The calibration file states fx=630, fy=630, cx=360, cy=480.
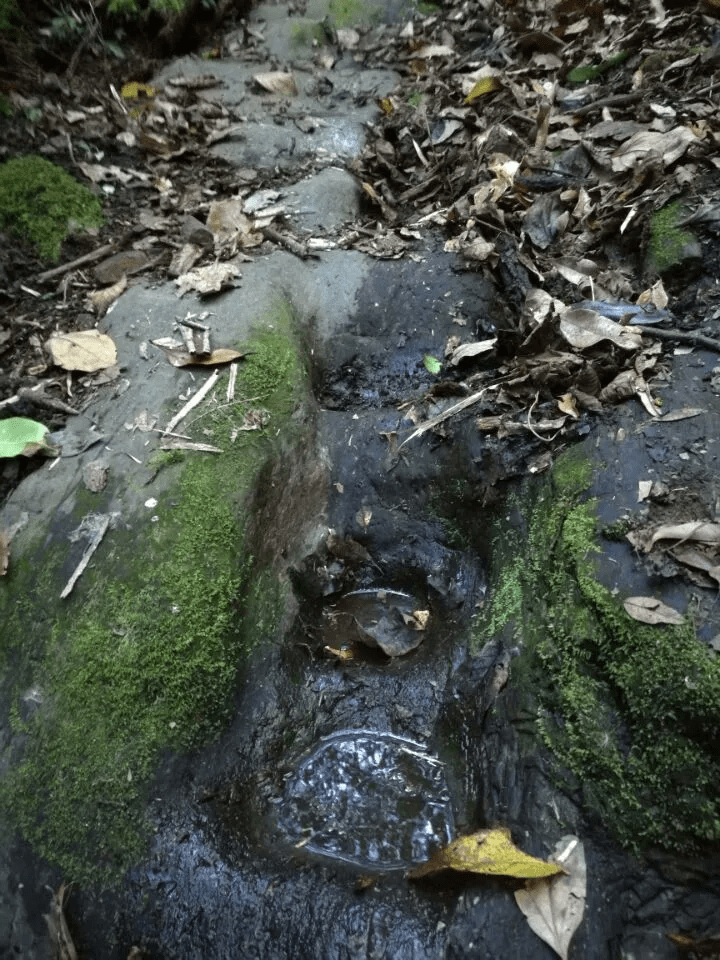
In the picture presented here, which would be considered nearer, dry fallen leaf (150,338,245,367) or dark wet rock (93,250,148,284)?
dry fallen leaf (150,338,245,367)

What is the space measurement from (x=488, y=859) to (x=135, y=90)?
6.08 meters

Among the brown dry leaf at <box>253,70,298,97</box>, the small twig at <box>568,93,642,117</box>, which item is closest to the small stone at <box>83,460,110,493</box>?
the small twig at <box>568,93,642,117</box>

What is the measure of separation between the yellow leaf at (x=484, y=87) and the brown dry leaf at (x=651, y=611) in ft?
13.6

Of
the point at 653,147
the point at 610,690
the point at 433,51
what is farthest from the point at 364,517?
the point at 433,51

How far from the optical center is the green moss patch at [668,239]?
2951 millimetres

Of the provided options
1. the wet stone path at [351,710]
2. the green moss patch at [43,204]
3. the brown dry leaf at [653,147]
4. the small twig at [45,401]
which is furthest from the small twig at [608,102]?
the small twig at [45,401]

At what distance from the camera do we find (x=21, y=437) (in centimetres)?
273

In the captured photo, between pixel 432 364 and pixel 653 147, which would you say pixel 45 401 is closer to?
pixel 432 364

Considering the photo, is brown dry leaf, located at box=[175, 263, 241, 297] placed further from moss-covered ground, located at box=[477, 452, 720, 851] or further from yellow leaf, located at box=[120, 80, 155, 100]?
yellow leaf, located at box=[120, 80, 155, 100]

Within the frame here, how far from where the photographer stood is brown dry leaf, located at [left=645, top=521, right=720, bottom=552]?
6.88 ft

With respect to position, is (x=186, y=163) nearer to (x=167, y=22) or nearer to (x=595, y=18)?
(x=167, y=22)

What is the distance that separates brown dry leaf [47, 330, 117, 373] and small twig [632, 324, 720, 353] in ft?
8.14

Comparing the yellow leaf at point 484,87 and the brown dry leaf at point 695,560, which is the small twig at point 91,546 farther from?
the yellow leaf at point 484,87

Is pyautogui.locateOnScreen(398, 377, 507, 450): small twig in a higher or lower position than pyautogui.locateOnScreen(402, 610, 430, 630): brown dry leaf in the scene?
higher
